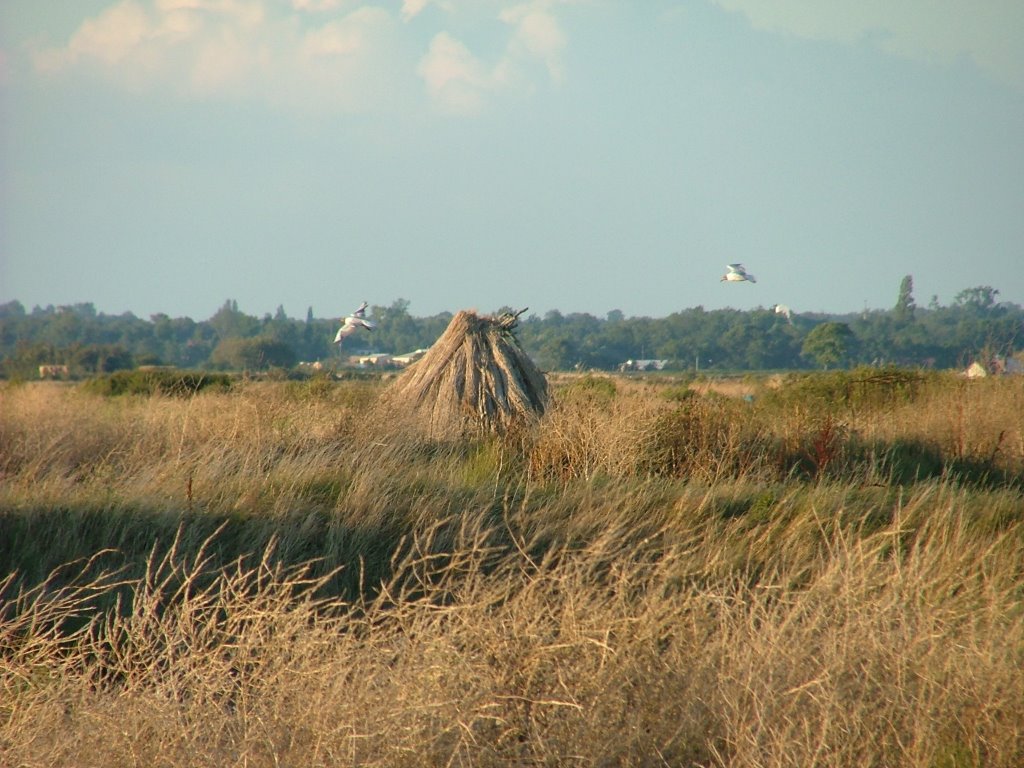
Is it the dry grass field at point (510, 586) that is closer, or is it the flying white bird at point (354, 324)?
the dry grass field at point (510, 586)

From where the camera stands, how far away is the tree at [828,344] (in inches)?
967

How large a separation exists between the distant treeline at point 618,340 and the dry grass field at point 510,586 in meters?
6.36

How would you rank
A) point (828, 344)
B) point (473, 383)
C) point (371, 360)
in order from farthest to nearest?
point (371, 360), point (828, 344), point (473, 383)

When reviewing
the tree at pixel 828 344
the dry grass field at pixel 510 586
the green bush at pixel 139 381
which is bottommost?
the dry grass field at pixel 510 586

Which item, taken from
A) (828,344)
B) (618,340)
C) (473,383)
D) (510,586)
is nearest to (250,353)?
(618,340)

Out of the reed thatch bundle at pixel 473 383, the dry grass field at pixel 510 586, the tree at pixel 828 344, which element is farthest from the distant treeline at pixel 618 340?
the dry grass field at pixel 510 586

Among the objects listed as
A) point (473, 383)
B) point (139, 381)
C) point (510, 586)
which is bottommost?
point (510, 586)

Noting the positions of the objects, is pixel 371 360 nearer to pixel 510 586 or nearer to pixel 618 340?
pixel 618 340

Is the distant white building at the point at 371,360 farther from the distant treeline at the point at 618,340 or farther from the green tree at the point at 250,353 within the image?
the green tree at the point at 250,353

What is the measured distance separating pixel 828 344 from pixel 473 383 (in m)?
15.7

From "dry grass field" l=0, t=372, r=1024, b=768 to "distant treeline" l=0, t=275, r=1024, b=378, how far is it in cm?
636

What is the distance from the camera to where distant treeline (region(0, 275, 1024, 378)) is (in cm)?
2345

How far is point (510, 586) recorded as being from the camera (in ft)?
17.2

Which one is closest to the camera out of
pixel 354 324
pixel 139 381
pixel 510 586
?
pixel 510 586
